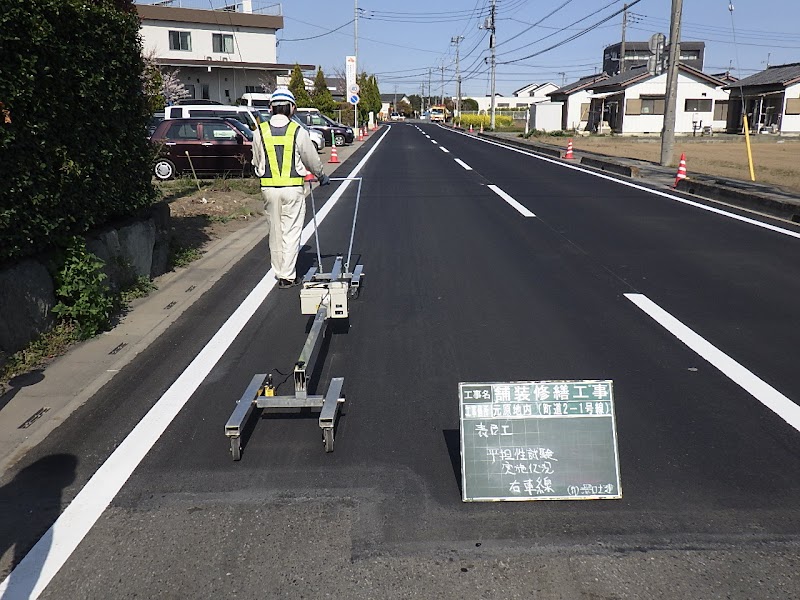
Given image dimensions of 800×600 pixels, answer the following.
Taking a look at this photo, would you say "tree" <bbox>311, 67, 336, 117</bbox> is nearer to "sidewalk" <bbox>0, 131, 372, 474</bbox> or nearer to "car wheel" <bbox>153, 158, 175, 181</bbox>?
"car wheel" <bbox>153, 158, 175, 181</bbox>

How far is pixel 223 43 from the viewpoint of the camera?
4728 centimetres

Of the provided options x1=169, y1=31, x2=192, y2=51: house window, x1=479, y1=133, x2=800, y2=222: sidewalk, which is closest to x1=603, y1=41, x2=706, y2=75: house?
x1=169, y1=31, x2=192, y2=51: house window

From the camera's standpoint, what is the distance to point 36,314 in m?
5.63

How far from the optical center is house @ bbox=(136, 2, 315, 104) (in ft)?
147

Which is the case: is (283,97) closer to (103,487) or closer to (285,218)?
(285,218)

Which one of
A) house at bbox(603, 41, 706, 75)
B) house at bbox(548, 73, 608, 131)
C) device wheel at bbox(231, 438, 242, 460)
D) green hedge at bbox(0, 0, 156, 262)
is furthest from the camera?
house at bbox(603, 41, 706, 75)

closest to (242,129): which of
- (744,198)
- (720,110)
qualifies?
(744,198)

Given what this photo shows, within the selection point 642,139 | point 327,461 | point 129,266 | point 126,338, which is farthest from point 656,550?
point 642,139

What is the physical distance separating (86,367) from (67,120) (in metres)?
1.99

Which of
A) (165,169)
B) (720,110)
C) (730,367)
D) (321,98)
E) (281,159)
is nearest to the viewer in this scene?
(730,367)

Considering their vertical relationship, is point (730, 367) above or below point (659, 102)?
below

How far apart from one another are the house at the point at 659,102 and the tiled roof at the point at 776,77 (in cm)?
194

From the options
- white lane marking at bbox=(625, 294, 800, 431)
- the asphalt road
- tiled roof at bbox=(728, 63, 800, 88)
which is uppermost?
tiled roof at bbox=(728, 63, 800, 88)

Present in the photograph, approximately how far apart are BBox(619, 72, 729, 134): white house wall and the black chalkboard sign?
51841 millimetres
